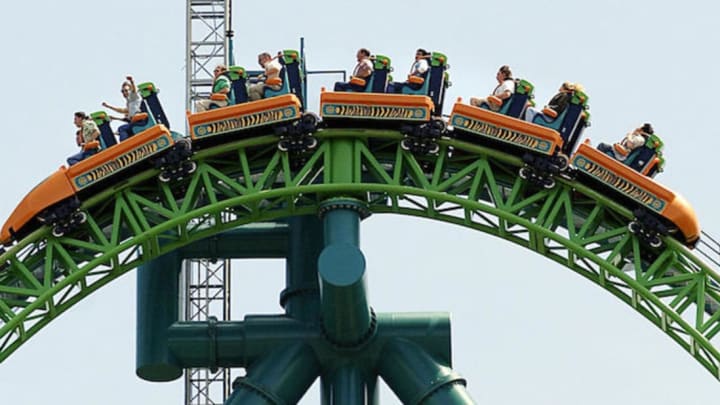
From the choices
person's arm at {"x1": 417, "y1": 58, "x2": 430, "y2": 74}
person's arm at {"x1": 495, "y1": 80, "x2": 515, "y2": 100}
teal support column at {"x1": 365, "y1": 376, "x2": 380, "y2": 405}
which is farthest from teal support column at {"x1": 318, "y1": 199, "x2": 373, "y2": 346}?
person's arm at {"x1": 495, "y1": 80, "x2": 515, "y2": 100}

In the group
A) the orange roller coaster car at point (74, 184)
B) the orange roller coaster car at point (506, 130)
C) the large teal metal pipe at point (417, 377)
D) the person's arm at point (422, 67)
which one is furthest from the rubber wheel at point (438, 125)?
the orange roller coaster car at point (74, 184)

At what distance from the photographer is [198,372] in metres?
53.3

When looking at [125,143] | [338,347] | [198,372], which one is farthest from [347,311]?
[198,372]

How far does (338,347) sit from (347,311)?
149 cm

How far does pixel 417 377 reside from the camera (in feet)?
146

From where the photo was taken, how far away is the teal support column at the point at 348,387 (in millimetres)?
44500

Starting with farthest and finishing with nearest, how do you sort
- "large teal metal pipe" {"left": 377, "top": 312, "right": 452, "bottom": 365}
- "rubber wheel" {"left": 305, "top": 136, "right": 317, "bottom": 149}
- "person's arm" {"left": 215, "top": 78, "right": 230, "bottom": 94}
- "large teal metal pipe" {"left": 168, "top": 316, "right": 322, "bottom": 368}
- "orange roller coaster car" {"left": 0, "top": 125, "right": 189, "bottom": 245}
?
"large teal metal pipe" {"left": 168, "top": 316, "right": 322, "bottom": 368}
"large teal metal pipe" {"left": 377, "top": 312, "right": 452, "bottom": 365}
"person's arm" {"left": 215, "top": 78, "right": 230, "bottom": 94}
"rubber wheel" {"left": 305, "top": 136, "right": 317, "bottom": 149}
"orange roller coaster car" {"left": 0, "top": 125, "right": 189, "bottom": 245}

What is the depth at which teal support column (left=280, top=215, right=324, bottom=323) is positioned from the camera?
151 ft

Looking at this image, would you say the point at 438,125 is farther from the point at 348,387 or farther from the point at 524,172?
the point at 348,387

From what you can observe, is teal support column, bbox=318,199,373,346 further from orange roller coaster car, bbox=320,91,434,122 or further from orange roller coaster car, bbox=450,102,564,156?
orange roller coaster car, bbox=450,102,564,156

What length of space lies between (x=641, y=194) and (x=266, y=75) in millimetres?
6105

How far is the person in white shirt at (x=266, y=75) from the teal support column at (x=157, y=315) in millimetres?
4082

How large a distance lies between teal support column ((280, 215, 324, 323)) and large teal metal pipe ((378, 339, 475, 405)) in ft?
5.53

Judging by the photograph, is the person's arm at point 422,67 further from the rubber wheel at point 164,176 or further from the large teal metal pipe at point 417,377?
the large teal metal pipe at point 417,377
